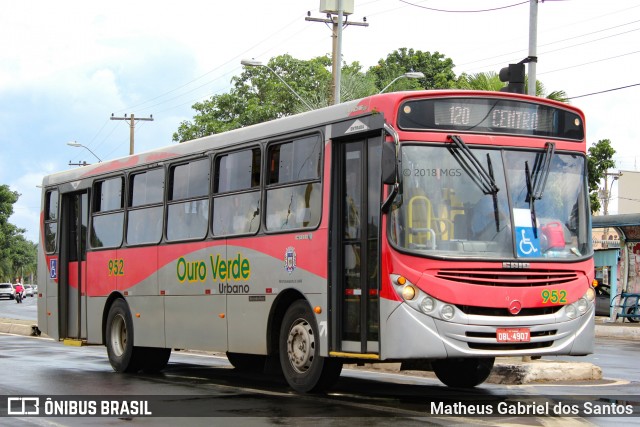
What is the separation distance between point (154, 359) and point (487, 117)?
8.17 meters

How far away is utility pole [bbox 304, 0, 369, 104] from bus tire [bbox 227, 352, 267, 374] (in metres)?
14.8

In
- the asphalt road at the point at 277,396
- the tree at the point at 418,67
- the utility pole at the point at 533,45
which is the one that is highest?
the tree at the point at 418,67

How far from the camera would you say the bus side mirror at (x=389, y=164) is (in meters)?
11.1

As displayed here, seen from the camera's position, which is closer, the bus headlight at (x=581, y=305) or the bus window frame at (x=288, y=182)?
the bus headlight at (x=581, y=305)

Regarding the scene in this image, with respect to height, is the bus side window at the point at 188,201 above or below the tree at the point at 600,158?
below

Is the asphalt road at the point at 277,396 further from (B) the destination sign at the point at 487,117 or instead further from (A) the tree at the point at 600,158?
(A) the tree at the point at 600,158

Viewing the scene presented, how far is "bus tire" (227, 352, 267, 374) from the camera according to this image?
17547mm

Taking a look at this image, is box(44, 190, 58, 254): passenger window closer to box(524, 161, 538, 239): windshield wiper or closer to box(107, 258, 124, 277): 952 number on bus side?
box(107, 258, 124, 277): 952 number on bus side

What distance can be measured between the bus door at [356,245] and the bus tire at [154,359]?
20.1ft

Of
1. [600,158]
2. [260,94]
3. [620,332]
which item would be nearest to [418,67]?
[260,94]

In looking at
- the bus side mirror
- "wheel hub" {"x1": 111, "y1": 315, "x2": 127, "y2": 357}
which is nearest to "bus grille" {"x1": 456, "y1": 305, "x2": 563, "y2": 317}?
the bus side mirror

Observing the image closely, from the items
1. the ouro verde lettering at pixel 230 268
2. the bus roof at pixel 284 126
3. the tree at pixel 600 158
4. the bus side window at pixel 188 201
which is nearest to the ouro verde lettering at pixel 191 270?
the ouro verde lettering at pixel 230 268

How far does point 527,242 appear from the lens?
1145 cm

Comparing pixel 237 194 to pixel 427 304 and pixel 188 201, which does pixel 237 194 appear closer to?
pixel 188 201
